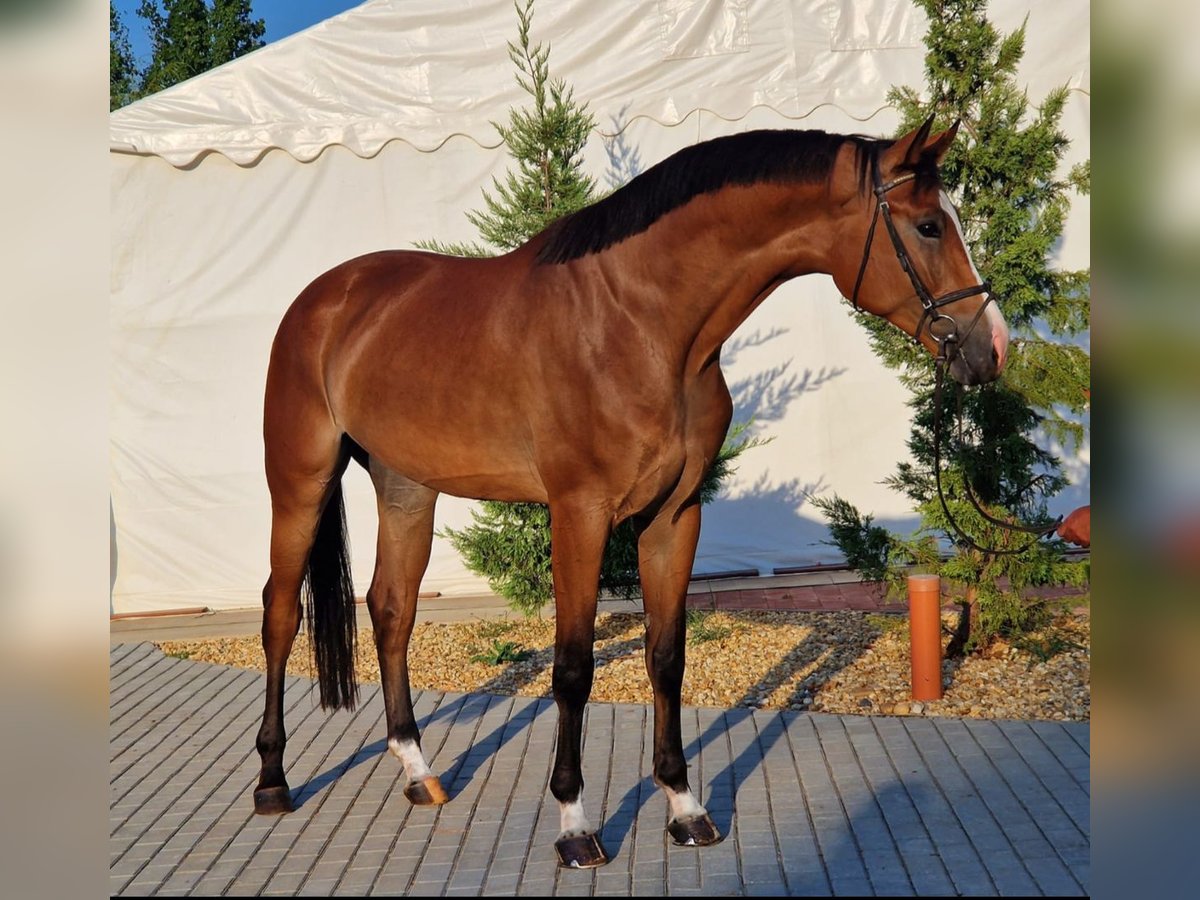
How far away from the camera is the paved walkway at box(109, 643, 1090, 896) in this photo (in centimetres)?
330

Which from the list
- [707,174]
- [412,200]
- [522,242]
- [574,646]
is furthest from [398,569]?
[412,200]

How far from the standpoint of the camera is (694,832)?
353 cm

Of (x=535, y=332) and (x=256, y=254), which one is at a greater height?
(x=256, y=254)

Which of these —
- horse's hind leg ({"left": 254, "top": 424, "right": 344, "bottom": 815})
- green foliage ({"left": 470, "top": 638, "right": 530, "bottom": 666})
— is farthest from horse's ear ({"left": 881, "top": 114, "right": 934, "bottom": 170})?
green foliage ({"left": 470, "top": 638, "right": 530, "bottom": 666})

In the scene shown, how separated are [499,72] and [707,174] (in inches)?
191

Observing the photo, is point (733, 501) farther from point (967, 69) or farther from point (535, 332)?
point (535, 332)

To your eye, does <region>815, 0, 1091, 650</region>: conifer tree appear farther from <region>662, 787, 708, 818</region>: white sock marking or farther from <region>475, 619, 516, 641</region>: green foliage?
<region>662, 787, 708, 818</region>: white sock marking

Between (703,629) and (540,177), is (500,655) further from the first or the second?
(540,177)

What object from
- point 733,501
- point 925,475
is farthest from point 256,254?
point 925,475

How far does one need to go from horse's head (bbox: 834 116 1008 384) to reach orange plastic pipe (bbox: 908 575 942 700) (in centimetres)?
241

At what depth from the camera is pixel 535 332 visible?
3.42 metres

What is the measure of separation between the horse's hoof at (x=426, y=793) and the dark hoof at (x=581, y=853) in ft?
2.54
